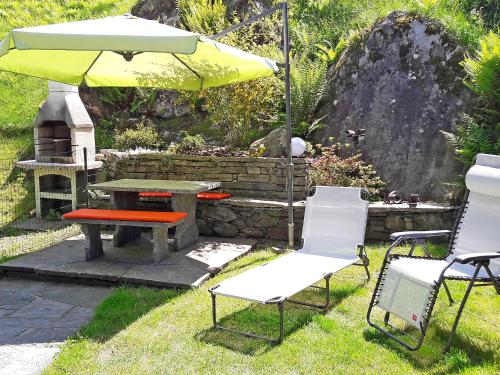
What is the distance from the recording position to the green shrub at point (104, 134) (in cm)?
997

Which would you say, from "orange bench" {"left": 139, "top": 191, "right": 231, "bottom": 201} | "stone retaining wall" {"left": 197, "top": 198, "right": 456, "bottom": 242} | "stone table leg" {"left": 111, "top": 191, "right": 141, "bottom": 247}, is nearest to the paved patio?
"stone table leg" {"left": 111, "top": 191, "right": 141, "bottom": 247}

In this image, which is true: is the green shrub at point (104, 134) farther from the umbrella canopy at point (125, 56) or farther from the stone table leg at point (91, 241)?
the stone table leg at point (91, 241)

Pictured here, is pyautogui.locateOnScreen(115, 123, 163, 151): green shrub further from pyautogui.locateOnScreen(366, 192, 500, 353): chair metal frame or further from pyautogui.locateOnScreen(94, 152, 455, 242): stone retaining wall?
pyautogui.locateOnScreen(366, 192, 500, 353): chair metal frame

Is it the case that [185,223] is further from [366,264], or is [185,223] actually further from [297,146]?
[366,264]

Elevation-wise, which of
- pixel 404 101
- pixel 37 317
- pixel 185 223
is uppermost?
pixel 404 101

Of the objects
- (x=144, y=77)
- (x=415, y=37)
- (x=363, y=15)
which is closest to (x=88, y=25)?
(x=144, y=77)

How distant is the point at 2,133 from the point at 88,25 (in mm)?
6720

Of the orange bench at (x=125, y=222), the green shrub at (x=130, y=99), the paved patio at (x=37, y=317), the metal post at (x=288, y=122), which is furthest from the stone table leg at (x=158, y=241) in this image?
the green shrub at (x=130, y=99)

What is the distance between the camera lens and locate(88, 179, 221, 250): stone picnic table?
20.4 feet

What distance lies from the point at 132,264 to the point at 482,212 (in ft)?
12.2

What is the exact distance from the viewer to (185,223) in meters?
6.59

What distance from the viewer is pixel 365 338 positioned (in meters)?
3.98

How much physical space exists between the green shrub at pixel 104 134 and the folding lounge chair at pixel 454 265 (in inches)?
275

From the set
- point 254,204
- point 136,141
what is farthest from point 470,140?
point 136,141
